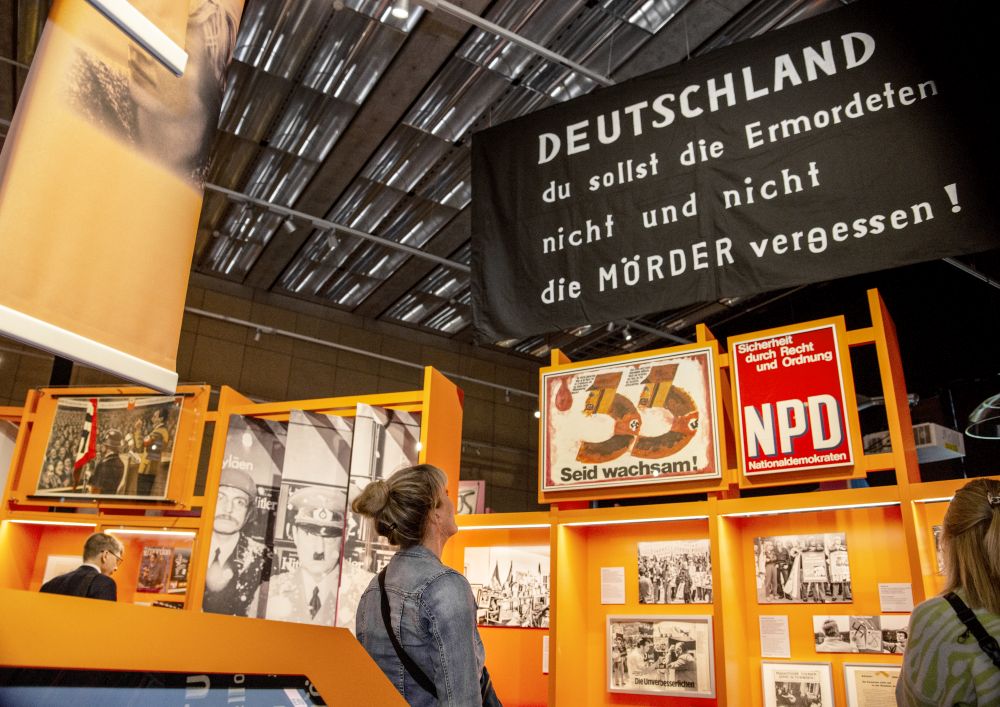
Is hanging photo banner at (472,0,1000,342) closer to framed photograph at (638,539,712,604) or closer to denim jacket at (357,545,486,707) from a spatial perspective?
denim jacket at (357,545,486,707)

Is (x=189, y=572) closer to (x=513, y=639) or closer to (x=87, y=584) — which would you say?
(x=87, y=584)

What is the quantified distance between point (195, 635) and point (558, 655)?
394 centimetres

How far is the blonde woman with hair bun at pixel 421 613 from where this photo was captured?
2.09 metres

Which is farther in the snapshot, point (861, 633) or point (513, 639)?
point (513, 639)

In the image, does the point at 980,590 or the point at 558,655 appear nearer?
the point at 980,590

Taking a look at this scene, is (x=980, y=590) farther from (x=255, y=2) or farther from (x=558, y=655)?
(x=255, y=2)

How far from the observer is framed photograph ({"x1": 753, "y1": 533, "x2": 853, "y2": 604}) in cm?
420

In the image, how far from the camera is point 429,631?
7.05ft

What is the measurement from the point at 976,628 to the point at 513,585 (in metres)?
3.64

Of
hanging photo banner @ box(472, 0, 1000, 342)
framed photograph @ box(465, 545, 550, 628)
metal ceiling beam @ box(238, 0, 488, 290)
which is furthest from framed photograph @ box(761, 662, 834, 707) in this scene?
metal ceiling beam @ box(238, 0, 488, 290)

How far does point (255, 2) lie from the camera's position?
709cm

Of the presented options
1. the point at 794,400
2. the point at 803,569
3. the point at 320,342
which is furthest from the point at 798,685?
the point at 320,342

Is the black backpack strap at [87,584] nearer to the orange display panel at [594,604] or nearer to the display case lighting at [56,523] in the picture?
the display case lighting at [56,523]

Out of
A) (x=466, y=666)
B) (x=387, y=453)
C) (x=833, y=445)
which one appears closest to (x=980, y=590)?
(x=466, y=666)
